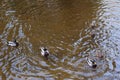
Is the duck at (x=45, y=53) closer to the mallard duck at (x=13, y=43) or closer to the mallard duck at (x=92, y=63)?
the mallard duck at (x=13, y=43)

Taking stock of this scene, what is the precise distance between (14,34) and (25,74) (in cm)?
507

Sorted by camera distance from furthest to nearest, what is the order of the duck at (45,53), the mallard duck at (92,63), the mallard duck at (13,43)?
the mallard duck at (13,43), the duck at (45,53), the mallard duck at (92,63)

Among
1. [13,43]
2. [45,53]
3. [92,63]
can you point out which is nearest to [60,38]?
[45,53]

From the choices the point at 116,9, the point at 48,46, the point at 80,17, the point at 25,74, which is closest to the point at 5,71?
the point at 25,74

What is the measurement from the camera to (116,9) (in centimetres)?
2236

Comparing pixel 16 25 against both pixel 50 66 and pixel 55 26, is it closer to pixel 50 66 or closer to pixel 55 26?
pixel 55 26

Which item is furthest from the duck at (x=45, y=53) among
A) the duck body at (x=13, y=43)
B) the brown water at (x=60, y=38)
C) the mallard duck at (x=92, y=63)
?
the mallard duck at (x=92, y=63)

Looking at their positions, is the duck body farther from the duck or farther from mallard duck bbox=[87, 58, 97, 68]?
mallard duck bbox=[87, 58, 97, 68]

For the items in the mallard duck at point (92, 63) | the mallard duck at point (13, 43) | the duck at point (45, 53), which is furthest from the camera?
the mallard duck at point (13, 43)

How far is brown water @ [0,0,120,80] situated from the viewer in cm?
1408

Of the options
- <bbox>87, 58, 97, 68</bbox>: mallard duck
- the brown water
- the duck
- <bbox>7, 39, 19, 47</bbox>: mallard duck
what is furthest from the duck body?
<bbox>87, 58, 97, 68</bbox>: mallard duck

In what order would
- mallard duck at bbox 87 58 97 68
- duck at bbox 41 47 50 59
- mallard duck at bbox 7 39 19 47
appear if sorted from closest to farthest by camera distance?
mallard duck at bbox 87 58 97 68
duck at bbox 41 47 50 59
mallard duck at bbox 7 39 19 47

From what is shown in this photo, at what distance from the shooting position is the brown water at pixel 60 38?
14080 mm

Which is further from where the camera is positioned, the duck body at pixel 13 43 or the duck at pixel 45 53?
the duck body at pixel 13 43
